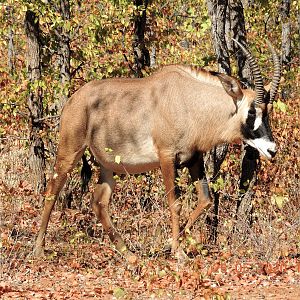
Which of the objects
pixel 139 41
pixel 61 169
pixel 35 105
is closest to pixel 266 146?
pixel 61 169

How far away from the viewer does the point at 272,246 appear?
28.4ft

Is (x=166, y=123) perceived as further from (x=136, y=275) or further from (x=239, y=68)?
(x=136, y=275)

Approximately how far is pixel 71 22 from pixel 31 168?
2.95 meters

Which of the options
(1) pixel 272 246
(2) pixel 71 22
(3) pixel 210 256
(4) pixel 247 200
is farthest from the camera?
(2) pixel 71 22


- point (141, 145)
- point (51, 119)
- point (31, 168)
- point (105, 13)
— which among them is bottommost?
point (31, 168)

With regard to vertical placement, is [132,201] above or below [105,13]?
below

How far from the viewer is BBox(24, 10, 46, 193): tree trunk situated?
12.4 m

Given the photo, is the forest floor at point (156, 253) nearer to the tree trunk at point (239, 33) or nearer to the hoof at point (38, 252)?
the hoof at point (38, 252)

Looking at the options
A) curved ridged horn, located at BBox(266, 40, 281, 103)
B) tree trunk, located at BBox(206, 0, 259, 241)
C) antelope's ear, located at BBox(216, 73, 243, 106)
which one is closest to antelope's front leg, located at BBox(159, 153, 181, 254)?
tree trunk, located at BBox(206, 0, 259, 241)

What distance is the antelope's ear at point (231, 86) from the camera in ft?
30.4

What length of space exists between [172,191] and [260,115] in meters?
1.41

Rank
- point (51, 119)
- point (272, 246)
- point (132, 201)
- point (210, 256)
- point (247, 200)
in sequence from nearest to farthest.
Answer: point (272, 246), point (210, 256), point (247, 200), point (132, 201), point (51, 119)

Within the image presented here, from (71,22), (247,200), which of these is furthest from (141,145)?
(71,22)

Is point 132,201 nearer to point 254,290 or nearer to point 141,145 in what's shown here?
point 141,145
